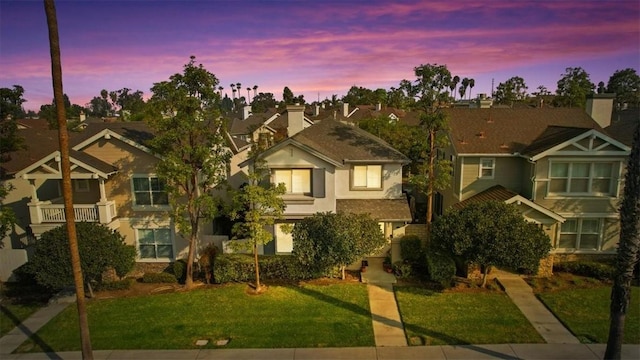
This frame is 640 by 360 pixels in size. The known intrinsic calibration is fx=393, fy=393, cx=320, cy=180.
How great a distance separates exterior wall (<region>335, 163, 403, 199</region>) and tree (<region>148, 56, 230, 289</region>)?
662 cm

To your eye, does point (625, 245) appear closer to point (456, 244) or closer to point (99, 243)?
point (456, 244)

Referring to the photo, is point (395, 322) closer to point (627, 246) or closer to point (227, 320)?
point (227, 320)

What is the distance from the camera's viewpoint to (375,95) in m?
112

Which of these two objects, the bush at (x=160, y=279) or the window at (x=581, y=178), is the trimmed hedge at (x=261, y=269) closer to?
the bush at (x=160, y=279)

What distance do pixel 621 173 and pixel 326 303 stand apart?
1696 centimetres

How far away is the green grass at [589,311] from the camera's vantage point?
556 inches

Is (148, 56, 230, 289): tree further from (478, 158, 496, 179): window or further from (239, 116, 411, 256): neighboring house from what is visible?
(478, 158, 496, 179): window

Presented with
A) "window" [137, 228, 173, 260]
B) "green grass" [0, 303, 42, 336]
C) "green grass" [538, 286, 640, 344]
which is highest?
"window" [137, 228, 173, 260]

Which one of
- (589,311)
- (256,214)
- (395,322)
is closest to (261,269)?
(256,214)

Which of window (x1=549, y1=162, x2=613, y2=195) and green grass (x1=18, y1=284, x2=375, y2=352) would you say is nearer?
green grass (x1=18, y1=284, x2=375, y2=352)

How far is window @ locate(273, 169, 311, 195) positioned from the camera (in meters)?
21.8

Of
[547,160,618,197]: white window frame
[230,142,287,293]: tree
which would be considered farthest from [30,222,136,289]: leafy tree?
[547,160,618,197]: white window frame

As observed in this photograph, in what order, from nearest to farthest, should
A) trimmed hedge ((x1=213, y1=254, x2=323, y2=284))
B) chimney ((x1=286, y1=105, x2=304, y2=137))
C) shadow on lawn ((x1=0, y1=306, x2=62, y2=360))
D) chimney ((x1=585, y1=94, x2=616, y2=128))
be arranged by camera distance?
shadow on lawn ((x1=0, y1=306, x2=62, y2=360))
trimmed hedge ((x1=213, y1=254, x2=323, y2=284))
chimney ((x1=585, y1=94, x2=616, y2=128))
chimney ((x1=286, y1=105, x2=304, y2=137))

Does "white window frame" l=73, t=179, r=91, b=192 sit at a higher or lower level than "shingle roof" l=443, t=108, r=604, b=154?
lower
